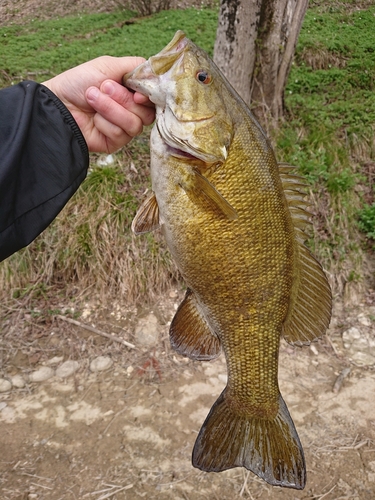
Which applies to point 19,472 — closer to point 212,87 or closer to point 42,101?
point 42,101

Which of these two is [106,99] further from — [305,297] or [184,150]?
[305,297]

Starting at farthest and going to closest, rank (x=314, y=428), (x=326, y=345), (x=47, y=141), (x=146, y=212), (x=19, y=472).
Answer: (x=326, y=345), (x=314, y=428), (x=19, y=472), (x=47, y=141), (x=146, y=212)

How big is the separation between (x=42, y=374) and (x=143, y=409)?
1003mm

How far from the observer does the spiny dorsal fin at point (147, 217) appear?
70.2 inches

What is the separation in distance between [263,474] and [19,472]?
7.24 ft

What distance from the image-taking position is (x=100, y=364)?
399 centimetres

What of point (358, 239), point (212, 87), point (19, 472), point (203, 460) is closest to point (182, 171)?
point (212, 87)

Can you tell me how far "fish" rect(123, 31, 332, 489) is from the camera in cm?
164

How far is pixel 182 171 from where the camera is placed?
166 centimetres

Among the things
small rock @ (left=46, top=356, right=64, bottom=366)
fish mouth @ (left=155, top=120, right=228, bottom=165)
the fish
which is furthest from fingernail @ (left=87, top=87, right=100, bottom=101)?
small rock @ (left=46, top=356, right=64, bottom=366)

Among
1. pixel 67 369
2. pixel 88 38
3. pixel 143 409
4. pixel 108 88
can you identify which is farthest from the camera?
pixel 88 38

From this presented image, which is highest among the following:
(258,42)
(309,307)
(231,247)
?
(258,42)

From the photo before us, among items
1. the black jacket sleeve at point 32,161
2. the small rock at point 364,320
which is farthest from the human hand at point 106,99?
the small rock at point 364,320

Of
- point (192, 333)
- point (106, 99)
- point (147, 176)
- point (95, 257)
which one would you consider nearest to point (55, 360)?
point (95, 257)
